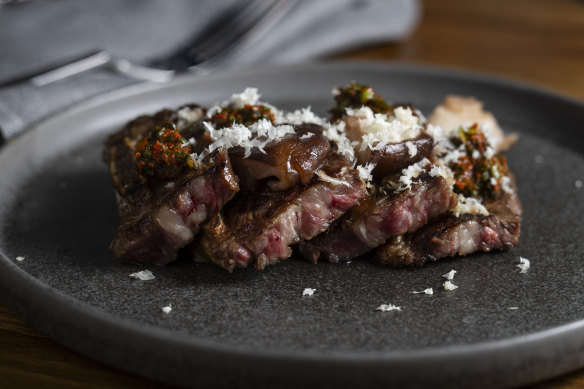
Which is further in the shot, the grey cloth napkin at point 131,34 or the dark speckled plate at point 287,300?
the grey cloth napkin at point 131,34

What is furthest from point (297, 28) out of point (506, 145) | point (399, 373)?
point (399, 373)

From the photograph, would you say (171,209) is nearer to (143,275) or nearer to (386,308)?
(143,275)

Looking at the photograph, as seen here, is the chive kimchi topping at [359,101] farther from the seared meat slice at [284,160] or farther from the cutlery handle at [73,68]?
the cutlery handle at [73,68]

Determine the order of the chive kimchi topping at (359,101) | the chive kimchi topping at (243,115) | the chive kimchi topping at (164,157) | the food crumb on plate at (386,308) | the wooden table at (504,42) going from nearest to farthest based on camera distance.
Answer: the food crumb on plate at (386,308) → the chive kimchi topping at (164,157) → the chive kimchi topping at (243,115) → the chive kimchi topping at (359,101) → the wooden table at (504,42)

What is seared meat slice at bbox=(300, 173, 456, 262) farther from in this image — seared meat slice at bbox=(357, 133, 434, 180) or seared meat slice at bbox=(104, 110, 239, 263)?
seared meat slice at bbox=(104, 110, 239, 263)

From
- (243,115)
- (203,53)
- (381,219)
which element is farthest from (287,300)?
(203,53)

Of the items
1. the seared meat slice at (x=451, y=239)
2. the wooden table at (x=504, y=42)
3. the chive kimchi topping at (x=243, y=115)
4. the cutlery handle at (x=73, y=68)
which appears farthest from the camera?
the wooden table at (x=504, y=42)

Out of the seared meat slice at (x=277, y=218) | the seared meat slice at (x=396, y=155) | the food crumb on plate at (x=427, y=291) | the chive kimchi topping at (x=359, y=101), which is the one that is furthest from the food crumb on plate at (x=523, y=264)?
the chive kimchi topping at (x=359, y=101)

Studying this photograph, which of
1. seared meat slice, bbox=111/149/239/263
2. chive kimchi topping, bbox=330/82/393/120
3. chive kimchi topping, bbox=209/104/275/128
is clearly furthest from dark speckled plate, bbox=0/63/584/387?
chive kimchi topping, bbox=330/82/393/120
